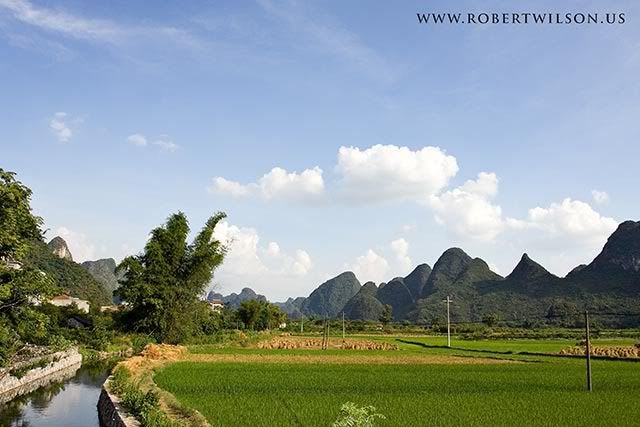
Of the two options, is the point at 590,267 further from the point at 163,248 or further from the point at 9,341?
the point at 9,341

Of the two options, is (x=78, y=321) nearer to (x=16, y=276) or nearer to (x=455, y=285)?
(x=16, y=276)

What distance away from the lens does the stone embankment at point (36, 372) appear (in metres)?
21.4

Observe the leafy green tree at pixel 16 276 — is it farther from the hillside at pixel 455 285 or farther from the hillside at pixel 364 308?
the hillside at pixel 364 308

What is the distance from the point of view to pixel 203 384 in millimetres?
20016

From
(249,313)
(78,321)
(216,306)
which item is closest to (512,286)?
(216,306)

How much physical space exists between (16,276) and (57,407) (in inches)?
216

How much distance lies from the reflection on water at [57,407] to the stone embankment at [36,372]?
55 cm

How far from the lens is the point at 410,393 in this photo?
1852cm

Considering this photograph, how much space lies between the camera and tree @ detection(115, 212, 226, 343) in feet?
136

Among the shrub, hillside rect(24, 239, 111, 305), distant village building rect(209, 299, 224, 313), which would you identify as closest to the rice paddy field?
the shrub

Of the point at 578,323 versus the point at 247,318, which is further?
the point at 578,323

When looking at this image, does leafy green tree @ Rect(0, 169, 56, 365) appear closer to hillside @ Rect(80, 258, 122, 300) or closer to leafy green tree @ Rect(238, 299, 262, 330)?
leafy green tree @ Rect(238, 299, 262, 330)

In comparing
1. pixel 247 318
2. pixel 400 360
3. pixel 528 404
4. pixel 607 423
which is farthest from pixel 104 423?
pixel 247 318

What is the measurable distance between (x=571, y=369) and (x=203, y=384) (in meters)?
18.4
